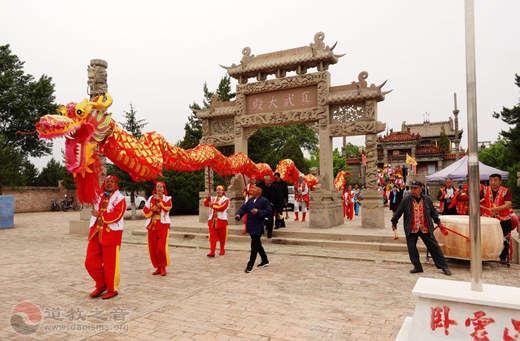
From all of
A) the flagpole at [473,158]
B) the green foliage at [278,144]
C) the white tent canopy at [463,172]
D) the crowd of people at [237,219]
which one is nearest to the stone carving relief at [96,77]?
the crowd of people at [237,219]

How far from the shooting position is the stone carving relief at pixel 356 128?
956cm

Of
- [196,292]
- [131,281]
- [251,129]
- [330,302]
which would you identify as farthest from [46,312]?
[251,129]

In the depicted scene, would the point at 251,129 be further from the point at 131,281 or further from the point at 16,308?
the point at 16,308

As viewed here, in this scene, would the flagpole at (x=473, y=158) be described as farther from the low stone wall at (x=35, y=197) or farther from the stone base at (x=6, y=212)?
the low stone wall at (x=35, y=197)

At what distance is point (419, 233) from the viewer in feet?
18.8

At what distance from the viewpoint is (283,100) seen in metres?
10.8

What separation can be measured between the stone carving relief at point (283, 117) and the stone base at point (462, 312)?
809cm

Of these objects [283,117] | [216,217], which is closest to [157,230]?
[216,217]

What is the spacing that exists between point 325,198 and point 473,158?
285 inches

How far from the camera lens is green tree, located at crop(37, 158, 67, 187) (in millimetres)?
29047

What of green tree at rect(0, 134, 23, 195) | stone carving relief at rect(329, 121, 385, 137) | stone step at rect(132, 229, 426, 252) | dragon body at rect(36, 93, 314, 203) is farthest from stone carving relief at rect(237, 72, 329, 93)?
green tree at rect(0, 134, 23, 195)

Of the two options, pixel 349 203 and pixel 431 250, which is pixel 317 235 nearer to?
pixel 431 250

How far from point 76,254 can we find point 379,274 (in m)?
6.55

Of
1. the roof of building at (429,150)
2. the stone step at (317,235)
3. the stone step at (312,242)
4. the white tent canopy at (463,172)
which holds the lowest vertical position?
the stone step at (312,242)
